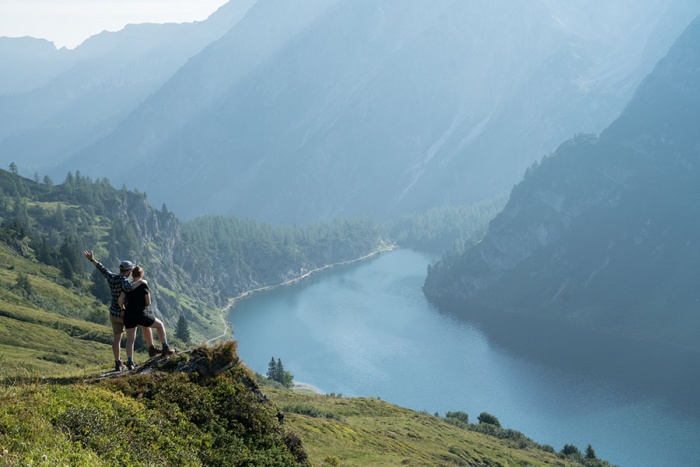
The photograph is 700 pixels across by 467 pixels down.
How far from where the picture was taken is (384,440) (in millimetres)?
52938

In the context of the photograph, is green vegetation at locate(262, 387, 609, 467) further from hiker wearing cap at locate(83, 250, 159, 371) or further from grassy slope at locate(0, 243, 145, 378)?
grassy slope at locate(0, 243, 145, 378)

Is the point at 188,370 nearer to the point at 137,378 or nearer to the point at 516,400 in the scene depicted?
the point at 137,378

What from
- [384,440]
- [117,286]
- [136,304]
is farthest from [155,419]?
[384,440]

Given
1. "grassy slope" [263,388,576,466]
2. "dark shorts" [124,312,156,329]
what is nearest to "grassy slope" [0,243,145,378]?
"dark shorts" [124,312,156,329]

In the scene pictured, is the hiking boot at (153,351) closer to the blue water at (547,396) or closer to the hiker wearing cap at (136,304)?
the hiker wearing cap at (136,304)

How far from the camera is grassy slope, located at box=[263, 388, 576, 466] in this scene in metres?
43.1

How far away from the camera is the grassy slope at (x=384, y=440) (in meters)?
43.1

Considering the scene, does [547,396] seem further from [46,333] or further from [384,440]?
[46,333]

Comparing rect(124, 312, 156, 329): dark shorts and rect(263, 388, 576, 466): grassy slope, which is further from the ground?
rect(263, 388, 576, 466): grassy slope

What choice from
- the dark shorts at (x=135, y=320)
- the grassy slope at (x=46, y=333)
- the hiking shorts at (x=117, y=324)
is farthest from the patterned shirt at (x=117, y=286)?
the grassy slope at (x=46, y=333)

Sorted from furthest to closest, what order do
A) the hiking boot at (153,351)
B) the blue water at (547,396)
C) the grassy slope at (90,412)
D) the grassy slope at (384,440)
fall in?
the blue water at (547,396) → the grassy slope at (384,440) → the hiking boot at (153,351) → the grassy slope at (90,412)

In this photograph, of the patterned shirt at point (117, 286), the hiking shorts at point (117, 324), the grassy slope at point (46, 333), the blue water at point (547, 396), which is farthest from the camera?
the blue water at point (547, 396)

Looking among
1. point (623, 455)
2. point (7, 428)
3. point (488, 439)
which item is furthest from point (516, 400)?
point (7, 428)

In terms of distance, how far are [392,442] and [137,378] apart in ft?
108
